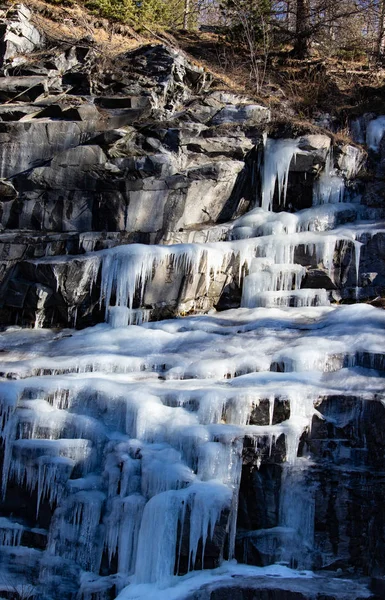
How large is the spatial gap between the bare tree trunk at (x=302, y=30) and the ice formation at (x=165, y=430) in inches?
370

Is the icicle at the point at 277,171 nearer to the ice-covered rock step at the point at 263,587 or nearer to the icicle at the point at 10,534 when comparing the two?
the icicle at the point at 10,534

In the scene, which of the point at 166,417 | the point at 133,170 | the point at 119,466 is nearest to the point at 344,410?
the point at 166,417

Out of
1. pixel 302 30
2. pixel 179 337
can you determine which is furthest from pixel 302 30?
pixel 179 337

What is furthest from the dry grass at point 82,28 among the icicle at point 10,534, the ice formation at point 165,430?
the icicle at point 10,534

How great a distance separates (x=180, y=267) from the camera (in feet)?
37.6

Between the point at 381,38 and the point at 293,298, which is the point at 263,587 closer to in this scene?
the point at 293,298

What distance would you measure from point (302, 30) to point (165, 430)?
43.7 feet

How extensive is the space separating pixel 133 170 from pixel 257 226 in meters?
2.43

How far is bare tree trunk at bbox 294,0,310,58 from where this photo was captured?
17.7 metres

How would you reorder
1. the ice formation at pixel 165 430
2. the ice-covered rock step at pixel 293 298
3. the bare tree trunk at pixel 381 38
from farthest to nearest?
the bare tree trunk at pixel 381 38, the ice-covered rock step at pixel 293 298, the ice formation at pixel 165 430

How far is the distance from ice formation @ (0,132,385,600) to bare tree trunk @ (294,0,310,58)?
939 cm

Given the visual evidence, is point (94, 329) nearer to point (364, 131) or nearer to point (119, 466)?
point (119, 466)

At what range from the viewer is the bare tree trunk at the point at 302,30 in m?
17.7

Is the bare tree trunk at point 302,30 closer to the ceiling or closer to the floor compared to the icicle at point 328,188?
closer to the ceiling
